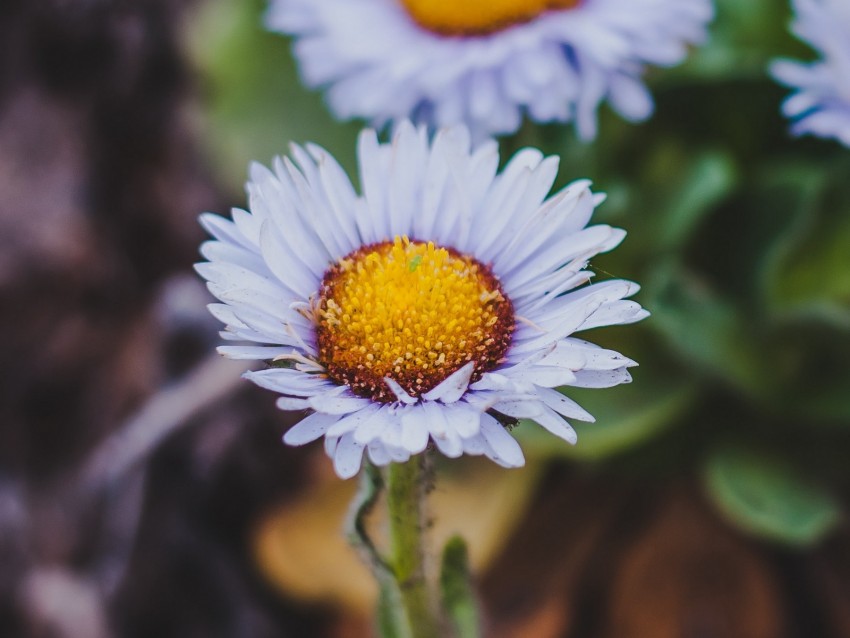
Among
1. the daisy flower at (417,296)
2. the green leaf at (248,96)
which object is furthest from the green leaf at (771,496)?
the green leaf at (248,96)

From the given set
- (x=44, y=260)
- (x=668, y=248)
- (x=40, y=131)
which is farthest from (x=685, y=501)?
(x=40, y=131)

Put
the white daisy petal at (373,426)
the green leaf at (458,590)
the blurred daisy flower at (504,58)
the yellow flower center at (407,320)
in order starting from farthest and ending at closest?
the blurred daisy flower at (504,58), the green leaf at (458,590), the yellow flower center at (407,320), the white daisy petal at (373,426)

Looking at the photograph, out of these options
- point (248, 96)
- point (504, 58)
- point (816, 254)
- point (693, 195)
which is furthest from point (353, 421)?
point (248, 96)

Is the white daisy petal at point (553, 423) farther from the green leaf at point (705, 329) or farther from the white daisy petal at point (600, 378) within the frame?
the green leaf at point (705, 329)

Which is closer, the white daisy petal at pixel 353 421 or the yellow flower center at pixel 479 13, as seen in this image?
the white daisy petal at pixel 353 421

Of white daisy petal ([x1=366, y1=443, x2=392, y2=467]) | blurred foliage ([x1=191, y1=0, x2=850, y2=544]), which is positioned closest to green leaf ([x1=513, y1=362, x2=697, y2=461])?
blurred foliage ([x1=191, y1=0, x2=850, y2=544])

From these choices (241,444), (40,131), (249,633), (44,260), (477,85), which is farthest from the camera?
(40,131)

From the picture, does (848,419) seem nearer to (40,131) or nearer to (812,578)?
(812,578)

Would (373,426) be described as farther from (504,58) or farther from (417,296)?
(504,58)
